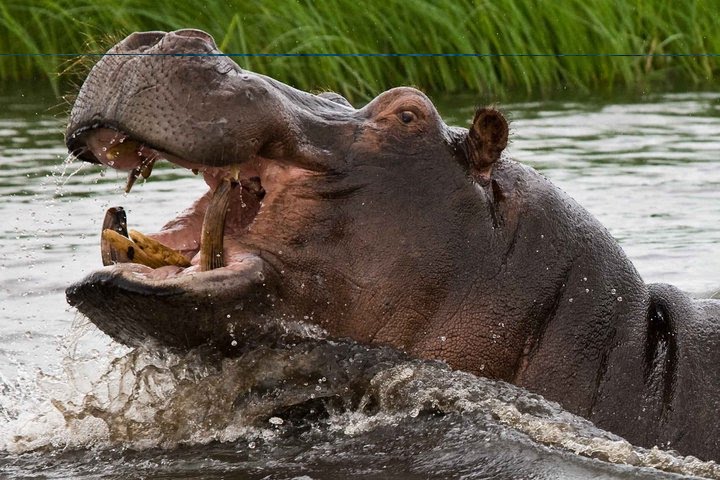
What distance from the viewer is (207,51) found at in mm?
4434

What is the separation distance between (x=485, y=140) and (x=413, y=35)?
9500 millimetres

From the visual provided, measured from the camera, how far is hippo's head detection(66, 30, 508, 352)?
14.3 ft

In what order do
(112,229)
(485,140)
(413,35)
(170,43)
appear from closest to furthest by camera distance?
(170,43)
(112,229)
(485,140)
(413,35)

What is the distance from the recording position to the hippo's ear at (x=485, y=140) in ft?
15.4

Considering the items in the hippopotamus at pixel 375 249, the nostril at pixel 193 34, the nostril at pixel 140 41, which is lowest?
the hippopotamus at pixel 375 249

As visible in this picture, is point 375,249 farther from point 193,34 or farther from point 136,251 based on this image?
point 193,34

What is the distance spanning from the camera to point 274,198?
14.8ft

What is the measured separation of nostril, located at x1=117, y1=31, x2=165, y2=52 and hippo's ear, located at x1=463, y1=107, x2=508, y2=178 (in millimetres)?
987

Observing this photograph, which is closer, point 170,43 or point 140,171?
point 170,43

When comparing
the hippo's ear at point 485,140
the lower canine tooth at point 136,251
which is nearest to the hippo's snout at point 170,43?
Answer: the lower canine tooth at point 136,251

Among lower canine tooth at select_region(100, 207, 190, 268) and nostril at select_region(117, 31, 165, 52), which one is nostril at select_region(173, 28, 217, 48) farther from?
lower canine tooth at select_region(100, 207, 190, 268)

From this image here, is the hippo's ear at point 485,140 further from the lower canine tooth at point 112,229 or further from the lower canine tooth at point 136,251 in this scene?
the lower canine tooth at point 112,229

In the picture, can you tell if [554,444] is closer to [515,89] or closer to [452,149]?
[452,149]

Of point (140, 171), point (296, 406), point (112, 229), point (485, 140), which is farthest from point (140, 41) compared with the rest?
point (296, 406)
